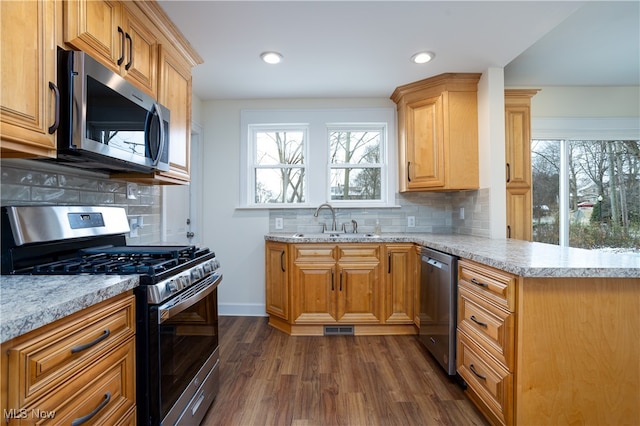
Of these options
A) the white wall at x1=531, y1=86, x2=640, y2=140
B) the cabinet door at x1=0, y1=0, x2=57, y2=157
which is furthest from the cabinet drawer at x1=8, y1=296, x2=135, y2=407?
the white wall at x1=531, y1=86, x2=640, y2=140

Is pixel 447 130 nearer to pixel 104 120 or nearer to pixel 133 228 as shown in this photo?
pixel 104 120

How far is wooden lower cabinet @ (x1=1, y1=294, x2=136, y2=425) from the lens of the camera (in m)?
0.70

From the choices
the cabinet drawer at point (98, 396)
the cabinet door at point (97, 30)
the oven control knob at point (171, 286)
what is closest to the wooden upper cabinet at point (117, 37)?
the cabinet door at point (97, 30)

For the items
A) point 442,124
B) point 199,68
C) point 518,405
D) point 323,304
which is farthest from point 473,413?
point 199,68

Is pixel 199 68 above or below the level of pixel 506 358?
above

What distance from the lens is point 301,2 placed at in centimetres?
174

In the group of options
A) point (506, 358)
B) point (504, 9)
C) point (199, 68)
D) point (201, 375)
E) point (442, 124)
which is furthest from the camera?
point (442, 124)

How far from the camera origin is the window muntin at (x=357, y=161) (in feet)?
10.9

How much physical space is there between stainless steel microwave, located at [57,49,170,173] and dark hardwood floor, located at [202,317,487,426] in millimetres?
1474

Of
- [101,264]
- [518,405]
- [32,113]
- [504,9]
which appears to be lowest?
[518,405]

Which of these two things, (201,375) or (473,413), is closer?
(201,375)

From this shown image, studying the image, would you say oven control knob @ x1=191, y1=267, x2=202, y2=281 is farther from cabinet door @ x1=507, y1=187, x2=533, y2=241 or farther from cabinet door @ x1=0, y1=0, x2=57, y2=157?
cabinet door @ x1=507, y1=187, x2=533, y2=241

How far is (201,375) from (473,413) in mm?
1525

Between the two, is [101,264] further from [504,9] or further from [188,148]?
[504,9]
